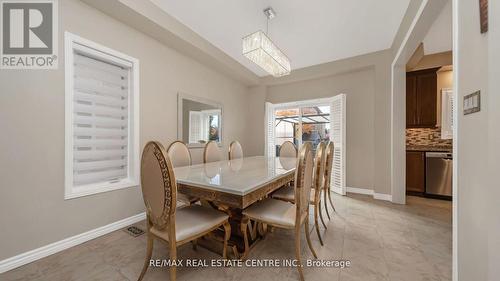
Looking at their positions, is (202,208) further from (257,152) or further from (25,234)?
(257,152)

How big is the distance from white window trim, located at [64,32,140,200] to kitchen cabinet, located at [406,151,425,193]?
4721 mm

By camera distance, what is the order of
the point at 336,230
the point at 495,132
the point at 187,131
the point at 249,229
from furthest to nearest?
1. the point at 187,131
2. the point at 336,230
3. the point at 249,229
4. the point at 495,132

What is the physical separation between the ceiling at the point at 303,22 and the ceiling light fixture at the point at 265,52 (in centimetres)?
22

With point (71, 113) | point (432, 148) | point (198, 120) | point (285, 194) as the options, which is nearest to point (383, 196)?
point (432, 148)

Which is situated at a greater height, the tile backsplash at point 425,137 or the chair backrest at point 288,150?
the tile backsplash at point 425,137

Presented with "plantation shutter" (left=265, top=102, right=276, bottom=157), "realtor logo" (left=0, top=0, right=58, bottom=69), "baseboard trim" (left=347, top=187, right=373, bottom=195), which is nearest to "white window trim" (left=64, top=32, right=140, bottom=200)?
"realtor logo" (left=0, top=0, right=58, bottom=69)

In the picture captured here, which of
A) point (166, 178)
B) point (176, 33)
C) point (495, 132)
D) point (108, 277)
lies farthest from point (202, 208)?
point (176, 33)

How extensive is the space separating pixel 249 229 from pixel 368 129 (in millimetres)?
3122

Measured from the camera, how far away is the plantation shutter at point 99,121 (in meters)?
1.98

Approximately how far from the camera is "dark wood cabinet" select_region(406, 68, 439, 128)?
3.45 m

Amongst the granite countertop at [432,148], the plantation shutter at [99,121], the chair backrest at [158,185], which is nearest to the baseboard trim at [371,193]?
the granite countertop at [432,148]

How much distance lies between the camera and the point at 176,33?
2.52 metres

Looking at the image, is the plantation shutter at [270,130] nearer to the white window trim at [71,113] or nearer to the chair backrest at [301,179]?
the white window trim at [71,113]

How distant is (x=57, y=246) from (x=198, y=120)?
2.33 m
